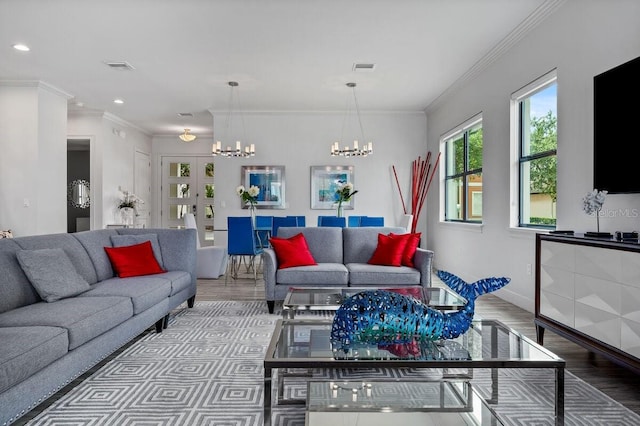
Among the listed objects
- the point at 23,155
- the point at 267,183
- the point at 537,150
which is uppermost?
the point at 23,155

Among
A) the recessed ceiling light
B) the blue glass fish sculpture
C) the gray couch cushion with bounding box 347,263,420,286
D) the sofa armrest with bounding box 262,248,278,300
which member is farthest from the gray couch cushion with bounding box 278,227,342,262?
the recessed ceiling light

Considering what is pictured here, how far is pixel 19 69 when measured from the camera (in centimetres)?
538

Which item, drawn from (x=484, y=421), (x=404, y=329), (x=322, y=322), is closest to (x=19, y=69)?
(x=322, y=322)

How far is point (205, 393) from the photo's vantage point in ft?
7.37

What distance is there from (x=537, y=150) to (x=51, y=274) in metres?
4.36

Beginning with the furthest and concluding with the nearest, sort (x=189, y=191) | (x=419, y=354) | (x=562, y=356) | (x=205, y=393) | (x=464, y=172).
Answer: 1. (x=189, y=191)
2. (x=464, y=172)
3. (x=562, y=356)
4. (x=205, y=393)
5. (x=419, y=354)

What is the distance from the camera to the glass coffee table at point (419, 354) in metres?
1.51

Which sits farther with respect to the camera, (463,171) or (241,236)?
(463,171)

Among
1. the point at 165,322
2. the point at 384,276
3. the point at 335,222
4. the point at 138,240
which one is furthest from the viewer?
the point at 335,222

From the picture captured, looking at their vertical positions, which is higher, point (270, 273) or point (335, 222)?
point (335, 222)

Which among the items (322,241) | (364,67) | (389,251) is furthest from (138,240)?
(364,67)

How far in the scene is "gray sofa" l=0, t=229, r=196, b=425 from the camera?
177cm

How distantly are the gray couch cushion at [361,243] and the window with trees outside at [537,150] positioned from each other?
1.37m

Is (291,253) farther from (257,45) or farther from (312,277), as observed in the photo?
(257,45)
